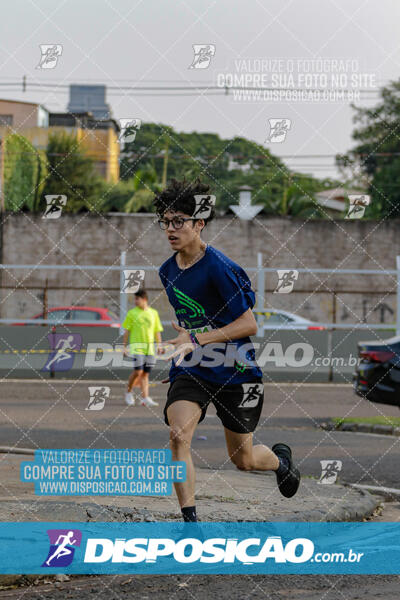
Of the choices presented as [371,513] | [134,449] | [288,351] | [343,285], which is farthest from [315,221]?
[371,513]

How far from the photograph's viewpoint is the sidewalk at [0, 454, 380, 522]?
6977mm

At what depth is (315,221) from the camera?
120 ft

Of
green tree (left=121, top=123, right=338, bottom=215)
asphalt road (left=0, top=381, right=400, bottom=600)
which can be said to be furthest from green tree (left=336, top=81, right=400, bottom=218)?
asphalt road (left=0, top=381, right=400, bottom=600)

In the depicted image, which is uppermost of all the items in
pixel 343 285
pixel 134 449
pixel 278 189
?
pixel 278 189

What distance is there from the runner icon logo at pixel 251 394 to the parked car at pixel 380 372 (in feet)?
25.9

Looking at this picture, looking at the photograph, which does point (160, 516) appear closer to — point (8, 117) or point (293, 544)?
point (293, 544)

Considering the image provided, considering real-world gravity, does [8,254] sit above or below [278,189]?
below

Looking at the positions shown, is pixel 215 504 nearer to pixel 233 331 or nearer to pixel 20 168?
pixel 233 331

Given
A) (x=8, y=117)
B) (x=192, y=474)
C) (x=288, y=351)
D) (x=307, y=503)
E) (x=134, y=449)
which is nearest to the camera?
(x=192, y=474)

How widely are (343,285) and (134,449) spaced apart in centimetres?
2471

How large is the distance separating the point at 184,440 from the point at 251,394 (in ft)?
1.99

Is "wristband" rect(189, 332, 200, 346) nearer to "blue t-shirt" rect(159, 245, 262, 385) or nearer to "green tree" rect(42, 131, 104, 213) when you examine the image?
"blue t-shirt" rect(159, 245, 262, 385)

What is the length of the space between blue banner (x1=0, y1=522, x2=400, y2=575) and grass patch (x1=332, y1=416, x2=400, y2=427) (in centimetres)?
733

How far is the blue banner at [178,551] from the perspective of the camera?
6027 millimetres
